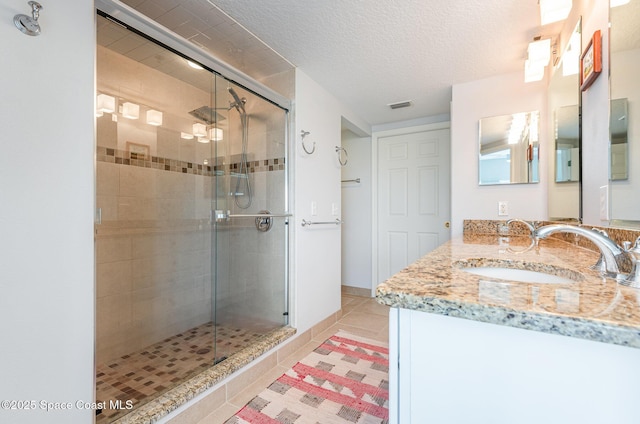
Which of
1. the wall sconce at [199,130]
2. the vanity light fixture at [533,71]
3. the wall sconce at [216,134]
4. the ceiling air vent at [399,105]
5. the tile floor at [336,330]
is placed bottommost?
the tile floor at [336,330]

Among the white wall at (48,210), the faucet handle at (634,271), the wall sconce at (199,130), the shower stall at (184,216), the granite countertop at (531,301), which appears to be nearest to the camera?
the granite countertop at (531,301)

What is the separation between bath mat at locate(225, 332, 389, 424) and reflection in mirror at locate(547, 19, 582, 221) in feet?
4.98

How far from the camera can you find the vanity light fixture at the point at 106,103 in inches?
68.9

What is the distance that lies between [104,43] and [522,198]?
9.39 feet

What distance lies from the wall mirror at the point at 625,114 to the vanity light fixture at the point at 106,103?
8.54ft

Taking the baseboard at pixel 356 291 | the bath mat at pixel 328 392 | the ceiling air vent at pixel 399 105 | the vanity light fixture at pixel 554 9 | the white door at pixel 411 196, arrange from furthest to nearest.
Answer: the baseboard at pixel 356 291
the white door at pixel 411 196
the ceiling air vent at pixel 399 105
the bath mat at pixel 328 392
the vanity light fixture at pixel 554 9

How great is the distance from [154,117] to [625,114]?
2.63 meters

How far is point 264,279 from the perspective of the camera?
7.27 ft

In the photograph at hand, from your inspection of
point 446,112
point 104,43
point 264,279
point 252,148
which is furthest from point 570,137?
point 104,43

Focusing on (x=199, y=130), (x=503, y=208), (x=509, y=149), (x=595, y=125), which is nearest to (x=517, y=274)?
(x=595, y=125)

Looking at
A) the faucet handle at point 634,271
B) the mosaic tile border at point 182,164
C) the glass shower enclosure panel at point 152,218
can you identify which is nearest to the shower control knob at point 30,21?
the glass shower enclosure panel at point 152,218

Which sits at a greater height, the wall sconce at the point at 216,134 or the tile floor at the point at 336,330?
the wall sconce at the point at 216,134

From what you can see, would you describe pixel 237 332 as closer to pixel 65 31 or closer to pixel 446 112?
pixel 65 31

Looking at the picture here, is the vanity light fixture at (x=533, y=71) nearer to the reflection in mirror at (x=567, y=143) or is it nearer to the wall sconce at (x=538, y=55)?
the wall sconce at (x=538, y=55)
